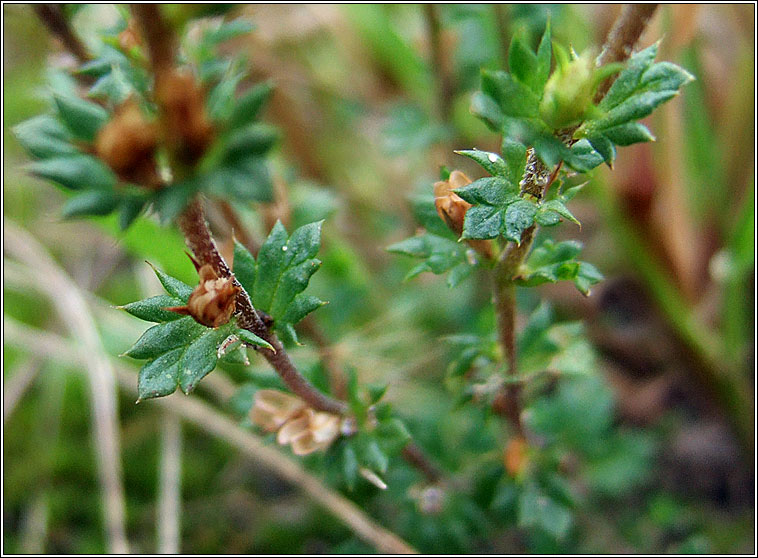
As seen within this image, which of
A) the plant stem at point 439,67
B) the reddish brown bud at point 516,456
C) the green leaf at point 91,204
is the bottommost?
the reddish brown bud at point 516,456

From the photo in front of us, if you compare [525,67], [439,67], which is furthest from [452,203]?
[439,67]

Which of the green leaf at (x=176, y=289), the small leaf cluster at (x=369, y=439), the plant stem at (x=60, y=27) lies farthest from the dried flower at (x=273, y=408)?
A: the plant stem at (x=60, y=27)

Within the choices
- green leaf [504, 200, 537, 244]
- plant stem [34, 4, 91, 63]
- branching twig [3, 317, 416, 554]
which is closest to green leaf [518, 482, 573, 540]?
branching twig [3, 317, 416, 554]

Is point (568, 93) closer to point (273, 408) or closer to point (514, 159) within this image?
point (514, 159)

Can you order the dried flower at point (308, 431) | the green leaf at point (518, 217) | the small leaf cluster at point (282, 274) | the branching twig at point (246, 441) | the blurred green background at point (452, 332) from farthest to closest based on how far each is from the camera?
the blurred green background at point (452, 332) < the branching twig at point (246, 441) < the dried flower at point (308, 431) < the small leaf cluster at point (282, 274) < the green leaf at point (518, 217)

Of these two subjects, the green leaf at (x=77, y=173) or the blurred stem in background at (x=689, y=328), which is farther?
the blurred stem in background at (x=689, y=328)

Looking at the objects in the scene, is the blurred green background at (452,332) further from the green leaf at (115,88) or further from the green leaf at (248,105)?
the green leaf at (248,105)

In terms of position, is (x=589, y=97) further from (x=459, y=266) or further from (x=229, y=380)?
(x=229, y=380)
